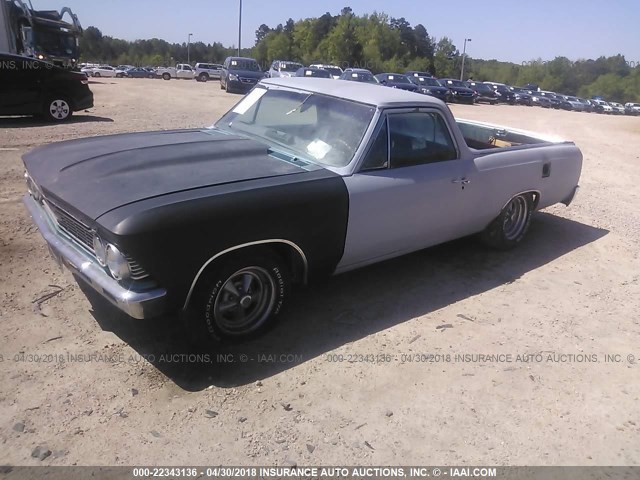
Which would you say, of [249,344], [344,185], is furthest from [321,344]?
[344,185]

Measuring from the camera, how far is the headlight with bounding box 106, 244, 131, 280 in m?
2.72

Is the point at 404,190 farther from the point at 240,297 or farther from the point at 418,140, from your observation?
the point at 240,297

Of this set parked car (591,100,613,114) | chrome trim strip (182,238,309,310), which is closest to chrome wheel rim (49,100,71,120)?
chrome trim strip (182,238,309,310)

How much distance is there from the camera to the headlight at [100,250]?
2.83m

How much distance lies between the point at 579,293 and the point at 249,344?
9.84 feet

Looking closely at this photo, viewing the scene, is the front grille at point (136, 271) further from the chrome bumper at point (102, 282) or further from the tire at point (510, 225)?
the tire at point (510, 225)

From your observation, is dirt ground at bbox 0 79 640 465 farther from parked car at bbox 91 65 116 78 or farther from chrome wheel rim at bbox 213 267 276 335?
parked car at bbox 91 65 116 78

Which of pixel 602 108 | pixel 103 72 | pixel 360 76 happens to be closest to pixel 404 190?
pixel 360 76

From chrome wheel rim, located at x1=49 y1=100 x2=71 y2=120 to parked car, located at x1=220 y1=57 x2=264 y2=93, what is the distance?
47.3ft

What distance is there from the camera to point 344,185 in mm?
3521

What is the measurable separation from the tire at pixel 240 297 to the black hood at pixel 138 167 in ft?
1.74

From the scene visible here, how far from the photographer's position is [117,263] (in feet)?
8.98

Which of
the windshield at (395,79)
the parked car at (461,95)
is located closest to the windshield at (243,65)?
the windshield at (395,79)

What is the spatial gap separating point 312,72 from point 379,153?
933 inches
